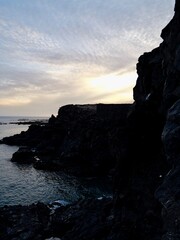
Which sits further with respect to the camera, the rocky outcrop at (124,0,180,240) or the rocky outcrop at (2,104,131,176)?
the rocky outcrop at (2,104,131,176)

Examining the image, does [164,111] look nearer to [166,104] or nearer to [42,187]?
[166,104]

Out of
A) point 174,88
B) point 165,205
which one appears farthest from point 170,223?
point 174,88

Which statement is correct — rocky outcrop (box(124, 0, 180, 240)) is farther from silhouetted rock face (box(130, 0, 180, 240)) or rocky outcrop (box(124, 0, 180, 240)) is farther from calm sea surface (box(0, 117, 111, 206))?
calm sea surface (box(0, 117, 111, 206))

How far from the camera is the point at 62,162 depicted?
251 ft

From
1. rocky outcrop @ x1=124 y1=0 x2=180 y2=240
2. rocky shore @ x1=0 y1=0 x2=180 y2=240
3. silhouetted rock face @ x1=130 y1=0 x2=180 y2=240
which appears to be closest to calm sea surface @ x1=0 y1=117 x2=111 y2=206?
rocky shore @ x1=0 y1=0 x2=180 y2=240

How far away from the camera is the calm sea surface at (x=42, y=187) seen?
49.6 metres

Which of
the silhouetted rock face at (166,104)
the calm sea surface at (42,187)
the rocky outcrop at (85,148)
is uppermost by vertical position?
the silhouetted rock face at (166,104)

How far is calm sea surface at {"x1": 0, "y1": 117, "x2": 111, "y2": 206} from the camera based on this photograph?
49.6 metres

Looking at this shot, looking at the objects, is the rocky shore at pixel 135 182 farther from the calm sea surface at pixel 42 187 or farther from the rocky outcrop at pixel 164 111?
the calm sea surface at pixel 42 187

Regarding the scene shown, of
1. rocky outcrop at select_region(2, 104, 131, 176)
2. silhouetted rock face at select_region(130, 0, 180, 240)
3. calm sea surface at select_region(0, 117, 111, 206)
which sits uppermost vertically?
silhouetted rock face at select_region(130, 0, 180, 240)

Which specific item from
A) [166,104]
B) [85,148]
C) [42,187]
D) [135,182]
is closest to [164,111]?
[166,104]

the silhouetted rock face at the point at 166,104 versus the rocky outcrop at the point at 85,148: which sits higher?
the silhouetted rock face at the point at 166,104

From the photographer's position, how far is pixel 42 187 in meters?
57.0

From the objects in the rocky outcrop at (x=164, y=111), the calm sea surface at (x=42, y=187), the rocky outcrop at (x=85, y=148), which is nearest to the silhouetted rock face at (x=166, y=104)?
the rocky outcrop at (x=164, y=111)
